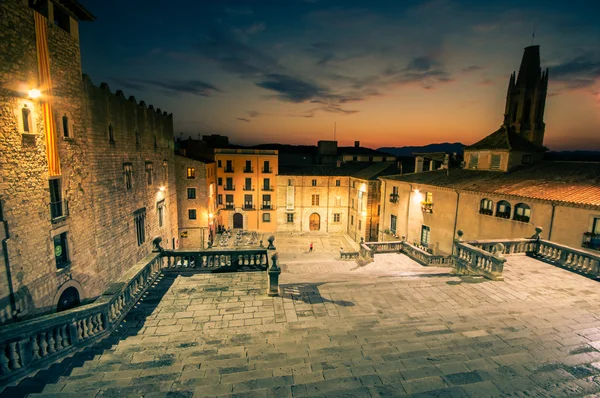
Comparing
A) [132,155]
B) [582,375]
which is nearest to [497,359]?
[582,375]

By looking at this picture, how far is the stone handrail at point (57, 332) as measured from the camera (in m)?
5.49

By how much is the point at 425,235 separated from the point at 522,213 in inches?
324

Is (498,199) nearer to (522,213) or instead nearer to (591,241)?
(522,213)

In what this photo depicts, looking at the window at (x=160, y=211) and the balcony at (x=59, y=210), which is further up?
the balcony at (x=59, y=210)

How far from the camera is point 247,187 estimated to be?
4156 centimetres

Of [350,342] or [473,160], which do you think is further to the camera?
[473,160]

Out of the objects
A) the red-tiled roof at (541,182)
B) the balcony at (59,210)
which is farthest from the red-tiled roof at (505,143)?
the balcony at (59,210)

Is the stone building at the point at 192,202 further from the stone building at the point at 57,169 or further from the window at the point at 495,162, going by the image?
the window at the point at 495,162

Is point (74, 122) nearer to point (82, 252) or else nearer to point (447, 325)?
point (82, 252)

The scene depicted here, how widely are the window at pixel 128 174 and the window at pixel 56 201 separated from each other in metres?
5.84

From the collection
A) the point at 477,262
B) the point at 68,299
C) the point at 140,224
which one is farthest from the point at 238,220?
the point at 477,262

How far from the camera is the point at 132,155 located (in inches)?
790

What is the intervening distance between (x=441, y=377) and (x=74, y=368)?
7327mm

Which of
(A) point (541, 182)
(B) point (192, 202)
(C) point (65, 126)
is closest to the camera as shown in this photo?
(C) point (65, 126)
